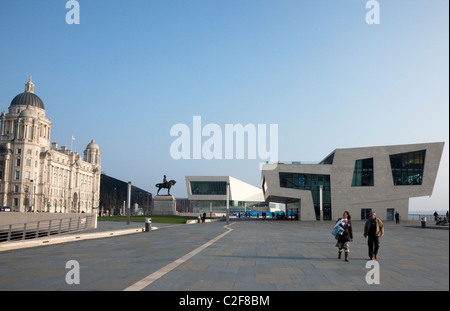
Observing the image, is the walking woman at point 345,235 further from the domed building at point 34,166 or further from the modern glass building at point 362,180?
the domed building at point 34,166

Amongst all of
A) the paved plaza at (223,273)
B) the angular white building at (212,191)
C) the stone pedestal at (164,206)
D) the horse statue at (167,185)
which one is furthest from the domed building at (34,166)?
the paved plaza at (223,273)

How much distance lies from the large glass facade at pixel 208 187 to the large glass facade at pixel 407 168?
64.3 m

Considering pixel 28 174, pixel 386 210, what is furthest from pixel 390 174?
pixel 28 174

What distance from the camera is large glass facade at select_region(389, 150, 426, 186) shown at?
5925 centimetres

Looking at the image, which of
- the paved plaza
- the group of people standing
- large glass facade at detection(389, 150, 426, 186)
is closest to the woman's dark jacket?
the group of people standing

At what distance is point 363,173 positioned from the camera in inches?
2434

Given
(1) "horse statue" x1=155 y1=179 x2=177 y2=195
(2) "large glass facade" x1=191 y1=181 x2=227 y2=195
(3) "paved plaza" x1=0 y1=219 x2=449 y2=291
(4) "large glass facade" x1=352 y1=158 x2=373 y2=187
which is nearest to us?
(3) "paved plaza" x1=0 y1=219 x2=449 y2=291

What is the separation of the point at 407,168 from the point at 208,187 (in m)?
68.2

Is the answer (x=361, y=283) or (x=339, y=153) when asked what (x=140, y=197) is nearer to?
(x=339, y=153)

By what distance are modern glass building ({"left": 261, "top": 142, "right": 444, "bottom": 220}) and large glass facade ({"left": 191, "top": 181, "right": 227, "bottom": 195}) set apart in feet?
181

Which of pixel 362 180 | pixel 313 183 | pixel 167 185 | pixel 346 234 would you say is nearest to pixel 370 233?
pixel 346 234

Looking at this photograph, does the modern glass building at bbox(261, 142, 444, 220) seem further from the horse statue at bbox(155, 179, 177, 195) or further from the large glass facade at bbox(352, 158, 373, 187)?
the horse statue at bbox(155, 179, 177, 195)

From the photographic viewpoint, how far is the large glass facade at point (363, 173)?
61344 millimetres
